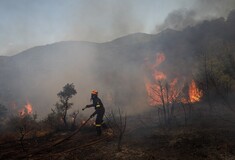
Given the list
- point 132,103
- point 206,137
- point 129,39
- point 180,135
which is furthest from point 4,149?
point 129,39

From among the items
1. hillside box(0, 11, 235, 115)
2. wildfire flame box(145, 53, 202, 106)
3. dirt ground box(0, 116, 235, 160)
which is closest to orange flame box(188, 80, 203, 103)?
wildfire flame box(145, 53, 202, 106)

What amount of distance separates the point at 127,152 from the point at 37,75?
43416mm

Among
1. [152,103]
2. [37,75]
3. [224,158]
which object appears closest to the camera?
[224,158]

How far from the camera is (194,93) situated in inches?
952

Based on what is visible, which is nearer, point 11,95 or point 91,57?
point 11,95

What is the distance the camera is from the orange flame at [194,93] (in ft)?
77.2

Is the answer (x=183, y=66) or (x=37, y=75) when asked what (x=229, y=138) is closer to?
(x=183, y=66)

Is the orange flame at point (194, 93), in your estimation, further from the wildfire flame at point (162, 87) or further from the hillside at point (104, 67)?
the hillside at point (104, 67)

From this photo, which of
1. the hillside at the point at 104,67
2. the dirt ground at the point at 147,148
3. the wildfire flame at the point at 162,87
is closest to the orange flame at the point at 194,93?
the wildfire flame at the point at 162,87

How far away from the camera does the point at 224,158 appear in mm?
6250

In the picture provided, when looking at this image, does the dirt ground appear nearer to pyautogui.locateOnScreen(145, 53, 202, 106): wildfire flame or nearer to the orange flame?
pyautogui.locateOnScreen(145, 53, 202, 106): wildfire flame

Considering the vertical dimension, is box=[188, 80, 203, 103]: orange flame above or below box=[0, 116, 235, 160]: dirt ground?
above

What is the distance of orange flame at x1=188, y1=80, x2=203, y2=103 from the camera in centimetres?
2352

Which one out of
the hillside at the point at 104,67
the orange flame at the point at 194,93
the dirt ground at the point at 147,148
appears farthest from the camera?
the hillside at the point at 104,67
